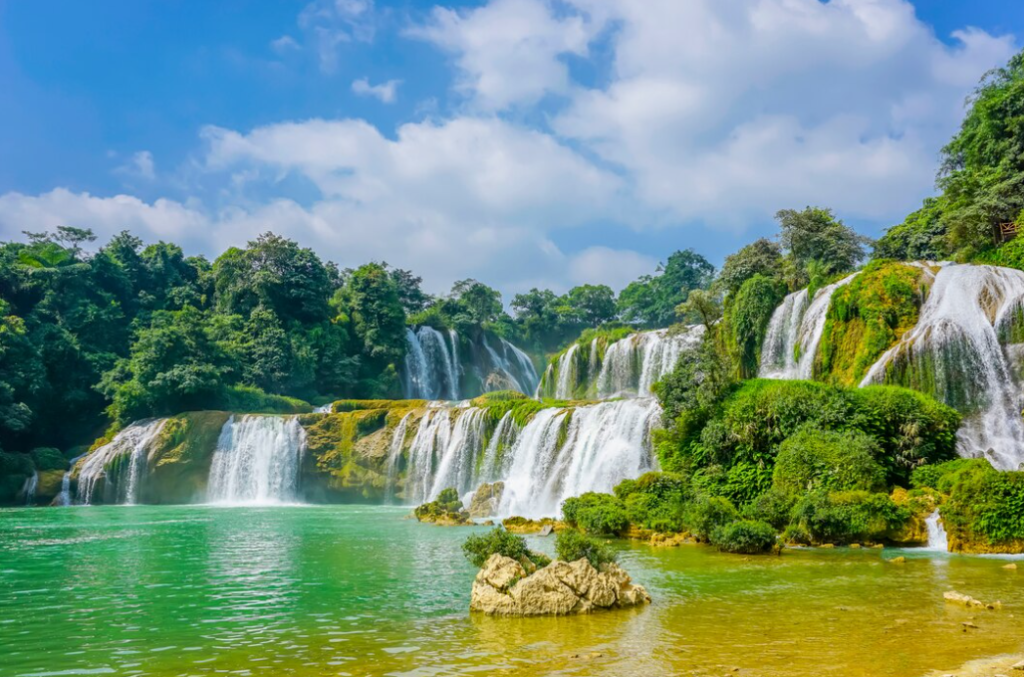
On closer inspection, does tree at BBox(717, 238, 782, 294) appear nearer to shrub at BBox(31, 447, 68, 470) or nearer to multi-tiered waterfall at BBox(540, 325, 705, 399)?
multi-tiered waterfall at BBox(540, 325, 705, 399)

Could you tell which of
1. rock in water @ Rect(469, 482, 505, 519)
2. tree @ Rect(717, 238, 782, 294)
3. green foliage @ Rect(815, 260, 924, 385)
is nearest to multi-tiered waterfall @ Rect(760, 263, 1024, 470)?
green foliage @ Rect(815, 260, 924, 385)

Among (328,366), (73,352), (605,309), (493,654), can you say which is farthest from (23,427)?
(605,309)

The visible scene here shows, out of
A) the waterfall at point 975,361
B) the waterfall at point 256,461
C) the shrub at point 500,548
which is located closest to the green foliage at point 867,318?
the waterfall at point 975,361

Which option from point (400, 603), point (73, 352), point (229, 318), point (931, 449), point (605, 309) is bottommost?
point (400, 603)

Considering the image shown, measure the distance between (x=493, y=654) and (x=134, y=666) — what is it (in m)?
3.54

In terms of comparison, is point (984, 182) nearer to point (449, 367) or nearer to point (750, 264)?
point (750, 264)

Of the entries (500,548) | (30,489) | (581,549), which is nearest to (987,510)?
(581,549)

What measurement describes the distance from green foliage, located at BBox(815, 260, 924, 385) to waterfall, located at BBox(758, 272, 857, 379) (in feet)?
1.78

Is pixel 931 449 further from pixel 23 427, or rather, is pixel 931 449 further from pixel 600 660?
pixel 23 427

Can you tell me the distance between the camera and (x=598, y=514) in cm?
1958

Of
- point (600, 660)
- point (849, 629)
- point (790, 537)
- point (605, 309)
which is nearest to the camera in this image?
point (600, 660)

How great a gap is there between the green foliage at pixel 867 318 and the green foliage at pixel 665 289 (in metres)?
43.5

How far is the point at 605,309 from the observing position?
7688 centimetres

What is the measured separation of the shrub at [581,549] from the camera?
10.5 m
